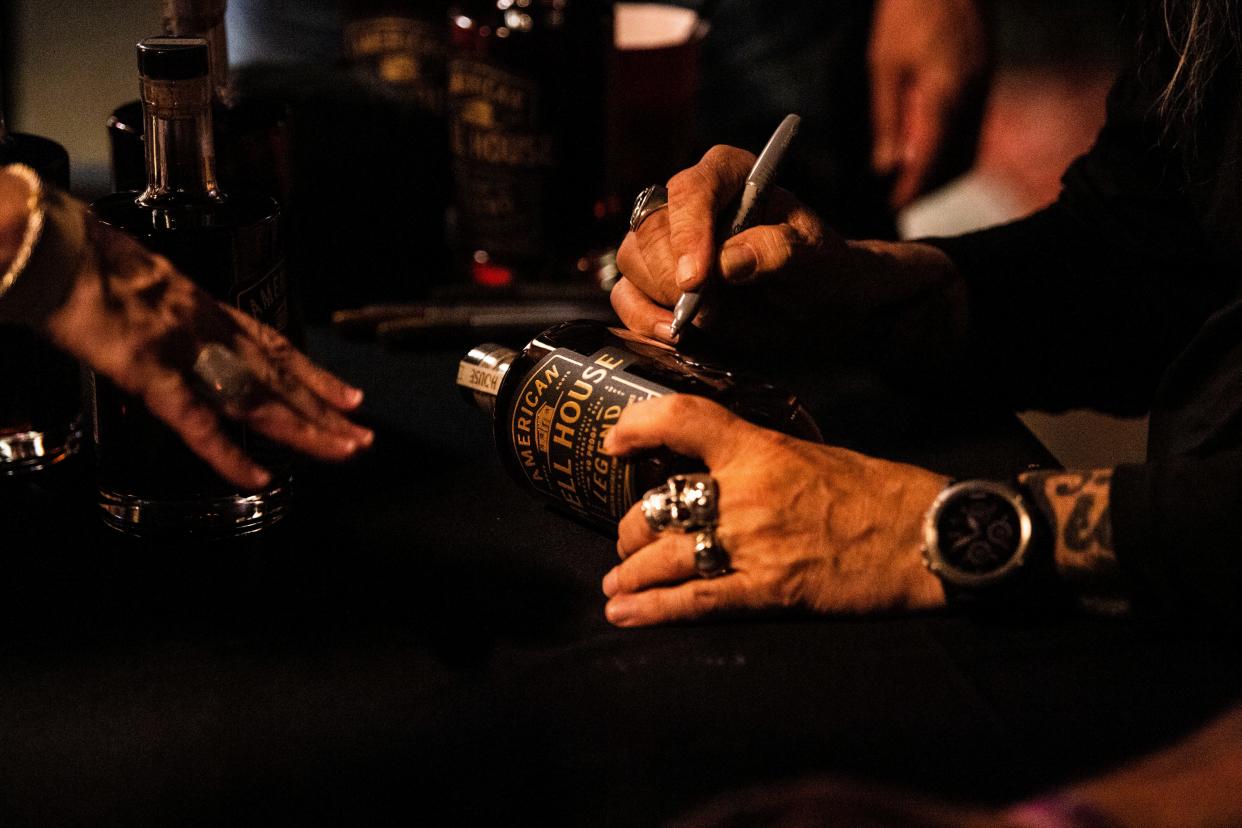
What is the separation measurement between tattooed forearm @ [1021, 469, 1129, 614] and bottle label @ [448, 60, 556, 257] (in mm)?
720

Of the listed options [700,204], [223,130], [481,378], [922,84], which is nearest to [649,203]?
[700,204]

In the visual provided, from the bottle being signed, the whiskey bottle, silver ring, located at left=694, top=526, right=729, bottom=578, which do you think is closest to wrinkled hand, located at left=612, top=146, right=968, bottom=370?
the bottle being signed

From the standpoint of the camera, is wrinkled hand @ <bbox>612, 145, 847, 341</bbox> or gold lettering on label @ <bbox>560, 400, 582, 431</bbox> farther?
wrinkled hand @ <bbox>612, 145, 847, 341</bbox>

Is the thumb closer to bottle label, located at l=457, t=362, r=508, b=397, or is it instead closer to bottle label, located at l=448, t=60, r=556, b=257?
bottle label, located at l=457, t=362, r=508, b=397

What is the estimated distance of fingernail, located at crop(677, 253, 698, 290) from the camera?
90 cm

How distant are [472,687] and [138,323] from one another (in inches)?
10.5

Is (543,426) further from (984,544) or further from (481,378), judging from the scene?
(984,544)

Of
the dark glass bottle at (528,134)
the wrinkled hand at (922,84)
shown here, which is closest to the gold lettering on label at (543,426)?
the dark glass bottle at (528,134)

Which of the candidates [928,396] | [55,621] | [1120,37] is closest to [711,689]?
[55,621]

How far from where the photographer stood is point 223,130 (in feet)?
3.23

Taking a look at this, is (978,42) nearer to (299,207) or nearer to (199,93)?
(299,207)

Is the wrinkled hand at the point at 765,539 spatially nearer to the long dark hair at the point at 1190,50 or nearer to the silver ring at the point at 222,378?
the silver ring at the point at 222,378

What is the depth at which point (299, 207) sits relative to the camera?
1288mm

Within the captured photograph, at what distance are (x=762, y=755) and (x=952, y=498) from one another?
0.21m
